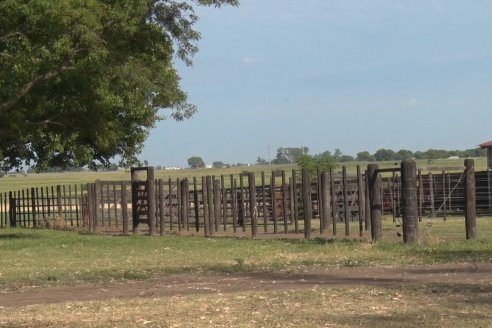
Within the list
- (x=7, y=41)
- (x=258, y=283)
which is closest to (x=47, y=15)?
(x=7, y=41)

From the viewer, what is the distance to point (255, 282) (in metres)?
11.5

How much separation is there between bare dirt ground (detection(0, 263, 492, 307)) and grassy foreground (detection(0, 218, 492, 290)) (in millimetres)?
634

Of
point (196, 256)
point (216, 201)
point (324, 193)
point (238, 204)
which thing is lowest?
point (196, 256)

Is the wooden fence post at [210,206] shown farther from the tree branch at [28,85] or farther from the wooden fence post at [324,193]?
the tree branch at [28,85]

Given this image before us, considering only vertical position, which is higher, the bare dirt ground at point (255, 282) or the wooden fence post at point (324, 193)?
the wooden fence post at point (324, 193)

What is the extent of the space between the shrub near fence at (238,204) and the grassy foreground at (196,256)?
8.49ft

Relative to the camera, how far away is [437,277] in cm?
1130

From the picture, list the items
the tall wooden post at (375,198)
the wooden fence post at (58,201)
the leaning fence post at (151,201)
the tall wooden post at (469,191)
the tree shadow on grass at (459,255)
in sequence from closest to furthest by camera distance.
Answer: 1. the tree shadow on grass at (459,255)
2. the tall wooden post at (469,191)
3. the tall wooden post at (375,198)
4. the leaning fence post at (151,201)
5. the wooden fence post at (58,201)

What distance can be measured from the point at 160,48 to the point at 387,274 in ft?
36.7

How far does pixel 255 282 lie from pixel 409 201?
577cm

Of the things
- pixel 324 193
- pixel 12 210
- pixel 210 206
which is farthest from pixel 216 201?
pixel 12 210

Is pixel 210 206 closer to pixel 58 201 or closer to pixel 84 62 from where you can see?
pixel 84 62

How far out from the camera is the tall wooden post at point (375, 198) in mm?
16766

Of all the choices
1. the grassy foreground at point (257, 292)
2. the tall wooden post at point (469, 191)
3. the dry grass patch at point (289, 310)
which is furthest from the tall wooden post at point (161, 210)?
the dry grass patch at point (289, 310)
